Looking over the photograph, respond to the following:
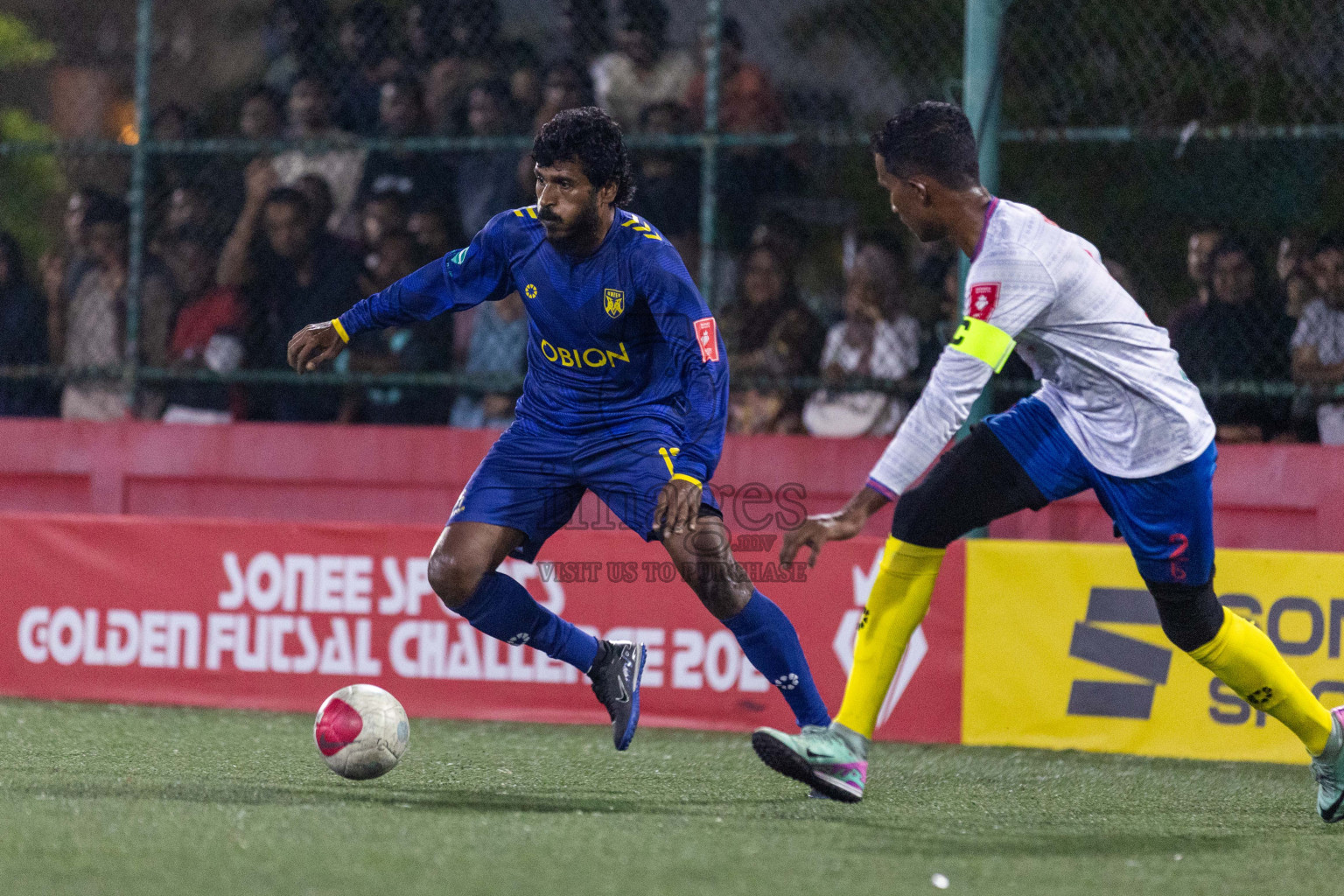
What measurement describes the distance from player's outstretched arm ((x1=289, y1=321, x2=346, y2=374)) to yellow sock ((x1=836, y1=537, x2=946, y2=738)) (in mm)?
1786

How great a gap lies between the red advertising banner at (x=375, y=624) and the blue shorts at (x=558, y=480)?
5.68 feet

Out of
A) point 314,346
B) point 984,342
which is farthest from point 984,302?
point 314,346

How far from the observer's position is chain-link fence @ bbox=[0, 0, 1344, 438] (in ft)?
23.9

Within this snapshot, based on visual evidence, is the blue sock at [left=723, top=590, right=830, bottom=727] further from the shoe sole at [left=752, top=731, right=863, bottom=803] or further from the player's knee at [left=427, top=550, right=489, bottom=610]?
the player's knee at [left=427, top=550, right=489, bottom=610]

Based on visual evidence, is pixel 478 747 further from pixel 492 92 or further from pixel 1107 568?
pixel 492 92

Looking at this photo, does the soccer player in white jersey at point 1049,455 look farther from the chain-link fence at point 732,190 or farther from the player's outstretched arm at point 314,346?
the chain-link fence at point 732,190

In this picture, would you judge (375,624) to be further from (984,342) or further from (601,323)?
(984,342)

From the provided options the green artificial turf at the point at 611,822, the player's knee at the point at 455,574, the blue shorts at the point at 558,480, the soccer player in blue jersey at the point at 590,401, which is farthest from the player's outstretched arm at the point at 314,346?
the green artificial turf at the point at 611,822

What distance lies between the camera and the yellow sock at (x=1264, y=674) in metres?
4.91

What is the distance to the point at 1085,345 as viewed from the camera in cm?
479

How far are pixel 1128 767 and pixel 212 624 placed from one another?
382 cm

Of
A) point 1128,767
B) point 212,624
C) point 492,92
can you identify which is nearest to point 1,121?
point 492,92

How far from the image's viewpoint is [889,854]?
13.6 ft

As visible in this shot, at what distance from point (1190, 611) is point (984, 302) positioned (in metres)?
1.14
